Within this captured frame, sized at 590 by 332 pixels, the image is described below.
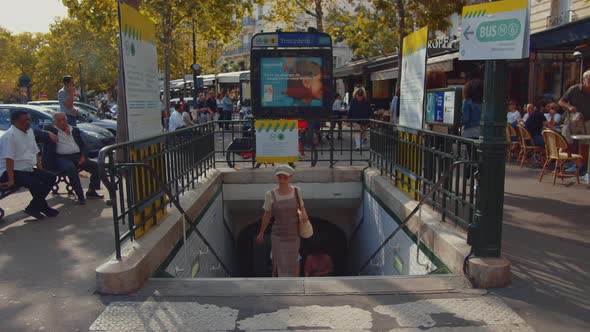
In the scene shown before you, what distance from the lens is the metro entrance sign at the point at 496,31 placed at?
3.98 m

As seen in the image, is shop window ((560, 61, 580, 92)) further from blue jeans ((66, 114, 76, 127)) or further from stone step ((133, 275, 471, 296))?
blue jeans ((66, 114, 76, 127))

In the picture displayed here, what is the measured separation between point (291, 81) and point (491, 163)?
19.1 feet

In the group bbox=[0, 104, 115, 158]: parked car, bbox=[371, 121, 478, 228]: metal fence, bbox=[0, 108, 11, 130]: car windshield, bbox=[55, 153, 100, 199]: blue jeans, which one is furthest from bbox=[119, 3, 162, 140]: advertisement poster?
bbox=[0, 108, 11, 130]: car windshield

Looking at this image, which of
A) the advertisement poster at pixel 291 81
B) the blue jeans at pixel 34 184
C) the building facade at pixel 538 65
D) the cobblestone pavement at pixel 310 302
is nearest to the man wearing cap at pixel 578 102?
the cobblestone pavement at pixel 310 302

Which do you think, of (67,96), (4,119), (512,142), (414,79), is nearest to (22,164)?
(67,96)

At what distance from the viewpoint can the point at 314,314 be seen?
3.71 m

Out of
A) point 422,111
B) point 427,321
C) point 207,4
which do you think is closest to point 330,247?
point 422,111

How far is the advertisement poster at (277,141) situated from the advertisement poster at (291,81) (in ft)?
3.21

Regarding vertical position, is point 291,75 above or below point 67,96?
above

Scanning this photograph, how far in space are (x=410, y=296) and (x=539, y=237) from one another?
237 centimetres

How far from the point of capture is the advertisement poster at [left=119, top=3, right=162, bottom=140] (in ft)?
15.9

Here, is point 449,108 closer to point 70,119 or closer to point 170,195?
point 170,195

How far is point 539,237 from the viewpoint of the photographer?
5508 mm

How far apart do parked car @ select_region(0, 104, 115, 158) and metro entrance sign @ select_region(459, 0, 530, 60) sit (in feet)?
33.6
